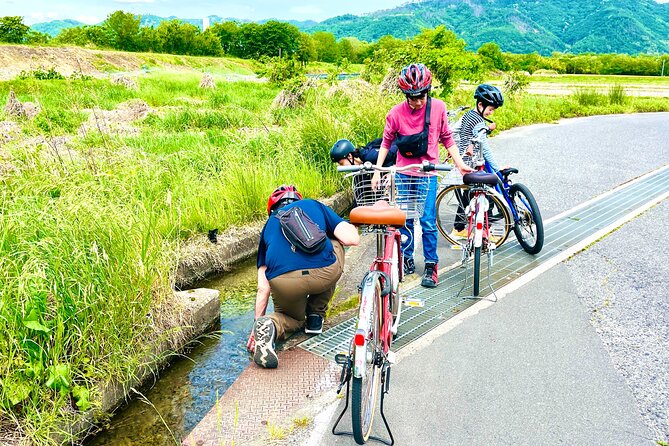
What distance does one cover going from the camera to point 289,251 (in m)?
4.17

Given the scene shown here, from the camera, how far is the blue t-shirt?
164 inches

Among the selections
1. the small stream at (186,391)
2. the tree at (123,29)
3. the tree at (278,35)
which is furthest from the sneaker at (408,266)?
the tree at (278,35)

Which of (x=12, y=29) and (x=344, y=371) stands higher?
(x=12, y=29)

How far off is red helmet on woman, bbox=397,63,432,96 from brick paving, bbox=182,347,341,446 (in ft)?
7.83

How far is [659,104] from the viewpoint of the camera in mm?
23953

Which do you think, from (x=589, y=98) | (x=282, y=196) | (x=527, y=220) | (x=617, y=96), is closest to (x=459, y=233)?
(x=527, y=220)

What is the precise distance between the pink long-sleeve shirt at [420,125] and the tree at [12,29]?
54439mm

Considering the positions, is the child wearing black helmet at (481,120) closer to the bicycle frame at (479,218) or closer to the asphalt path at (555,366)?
the bicycle frame at (479,218)

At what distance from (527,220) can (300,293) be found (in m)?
3.32

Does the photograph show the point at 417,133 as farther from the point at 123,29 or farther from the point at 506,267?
the point at 123,29

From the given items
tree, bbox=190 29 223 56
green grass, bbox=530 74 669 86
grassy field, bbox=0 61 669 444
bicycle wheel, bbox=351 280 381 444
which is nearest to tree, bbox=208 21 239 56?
tree, bbox=190 29 223 56

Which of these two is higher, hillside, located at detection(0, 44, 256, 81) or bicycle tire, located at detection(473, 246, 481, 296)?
hillside, located at detection(0, 44, 256, 81)

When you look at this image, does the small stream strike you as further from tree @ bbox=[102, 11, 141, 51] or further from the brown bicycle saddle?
tree @ bbox=[102, 11, 141, 51]

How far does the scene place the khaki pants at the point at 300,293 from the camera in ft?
13.6
